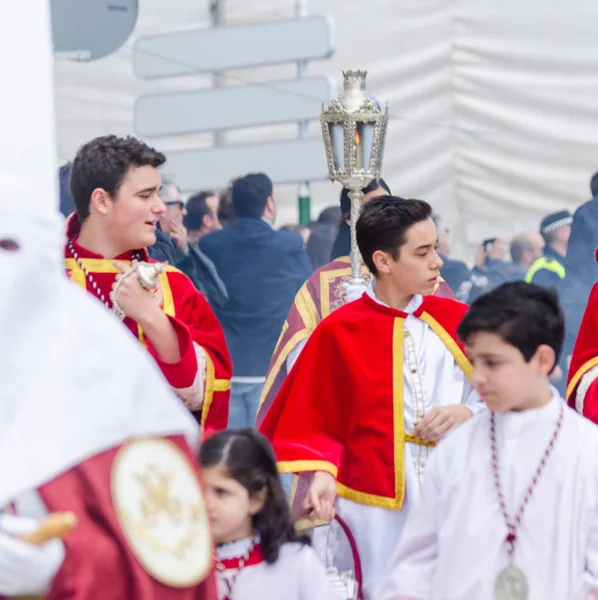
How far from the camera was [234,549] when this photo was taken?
134 inches

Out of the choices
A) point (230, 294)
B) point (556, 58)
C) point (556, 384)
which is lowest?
point (556, 384)

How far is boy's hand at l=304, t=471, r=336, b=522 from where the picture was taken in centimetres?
377

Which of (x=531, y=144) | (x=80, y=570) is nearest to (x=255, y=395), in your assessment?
(x=531, y=144)

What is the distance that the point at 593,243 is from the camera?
735 cm

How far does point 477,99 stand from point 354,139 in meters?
4.13

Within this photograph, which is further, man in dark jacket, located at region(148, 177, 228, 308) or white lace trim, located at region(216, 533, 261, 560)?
man in dark jacket, located at region(148, 177, 228, 308)

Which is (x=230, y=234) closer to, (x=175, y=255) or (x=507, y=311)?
(x=175, y=255)

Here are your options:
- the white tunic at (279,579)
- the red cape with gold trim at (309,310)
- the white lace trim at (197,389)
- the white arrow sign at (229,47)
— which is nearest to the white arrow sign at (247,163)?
the white arrow sign at (229,47)

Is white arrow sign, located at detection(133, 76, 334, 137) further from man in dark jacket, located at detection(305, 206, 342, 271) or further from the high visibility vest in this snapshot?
the high visibility vest

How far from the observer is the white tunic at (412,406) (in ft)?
13.3

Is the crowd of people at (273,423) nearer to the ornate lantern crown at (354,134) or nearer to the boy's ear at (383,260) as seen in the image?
the boy's ear at (383,260)

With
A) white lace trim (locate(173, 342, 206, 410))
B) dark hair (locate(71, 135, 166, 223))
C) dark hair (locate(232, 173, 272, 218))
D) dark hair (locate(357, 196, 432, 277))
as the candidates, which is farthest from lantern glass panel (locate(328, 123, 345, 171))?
dark hair (locate(232, 173, 272, 218))

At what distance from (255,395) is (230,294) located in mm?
534

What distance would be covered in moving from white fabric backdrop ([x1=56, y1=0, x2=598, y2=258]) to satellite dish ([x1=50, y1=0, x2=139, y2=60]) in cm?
141
